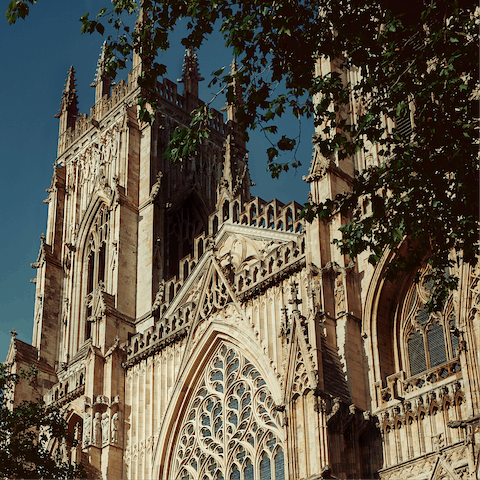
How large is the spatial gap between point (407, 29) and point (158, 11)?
4.07 metres

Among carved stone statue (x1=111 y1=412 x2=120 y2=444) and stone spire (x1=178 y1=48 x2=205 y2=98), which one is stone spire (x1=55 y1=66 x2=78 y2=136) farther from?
carved stone statue (x1=111 y1=412 x2=120 y2=444)

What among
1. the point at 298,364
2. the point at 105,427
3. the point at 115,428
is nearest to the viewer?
→ the point at 298,364

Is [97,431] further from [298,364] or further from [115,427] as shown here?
[298,364]

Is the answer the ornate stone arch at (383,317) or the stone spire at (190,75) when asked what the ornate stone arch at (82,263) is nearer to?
the stone spire at (190,75)

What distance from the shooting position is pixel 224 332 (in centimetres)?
2400

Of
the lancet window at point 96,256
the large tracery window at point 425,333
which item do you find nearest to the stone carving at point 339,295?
the large tracery window at point 425,333

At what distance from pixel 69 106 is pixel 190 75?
6198 millimetres

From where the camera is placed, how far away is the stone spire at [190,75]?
3888 cm

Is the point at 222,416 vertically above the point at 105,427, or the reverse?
the point at 105,427

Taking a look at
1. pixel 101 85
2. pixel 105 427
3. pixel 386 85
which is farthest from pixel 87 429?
pixel 101 85

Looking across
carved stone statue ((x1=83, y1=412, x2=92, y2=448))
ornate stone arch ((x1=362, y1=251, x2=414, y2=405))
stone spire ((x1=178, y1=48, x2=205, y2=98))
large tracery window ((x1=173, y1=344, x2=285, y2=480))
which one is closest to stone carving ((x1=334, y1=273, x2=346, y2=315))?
ornate stone arch ((x1=362, y1=251, x2=414, y2=405))

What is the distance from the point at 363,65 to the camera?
14.2 metres

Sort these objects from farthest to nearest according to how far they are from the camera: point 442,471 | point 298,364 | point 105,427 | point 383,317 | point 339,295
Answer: point 105,427
point 339,295
point 383,317
point 298,364
point 442,471

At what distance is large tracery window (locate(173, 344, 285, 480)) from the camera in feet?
70.8
